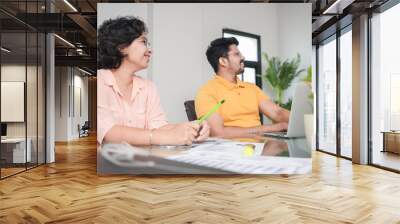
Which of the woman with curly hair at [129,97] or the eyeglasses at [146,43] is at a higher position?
the eyeglasses at [146,43]

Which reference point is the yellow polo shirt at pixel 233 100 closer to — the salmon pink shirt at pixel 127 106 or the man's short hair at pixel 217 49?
the man's short hair at pixel 217 49

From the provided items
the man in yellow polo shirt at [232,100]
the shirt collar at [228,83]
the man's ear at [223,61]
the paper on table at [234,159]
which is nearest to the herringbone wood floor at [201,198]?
the paper on table at [234,159]

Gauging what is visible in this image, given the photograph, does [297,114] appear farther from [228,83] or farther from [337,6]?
[337,6]

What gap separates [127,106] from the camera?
20.8ft

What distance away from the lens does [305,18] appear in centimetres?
662

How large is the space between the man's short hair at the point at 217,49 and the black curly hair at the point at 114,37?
1237 mm

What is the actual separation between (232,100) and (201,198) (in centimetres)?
211

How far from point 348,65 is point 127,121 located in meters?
5.28

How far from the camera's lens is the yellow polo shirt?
6.47m

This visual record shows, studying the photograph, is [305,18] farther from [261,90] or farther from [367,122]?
[367,122]

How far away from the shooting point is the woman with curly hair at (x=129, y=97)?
634 centimetres

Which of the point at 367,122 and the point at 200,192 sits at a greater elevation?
the point at 367,122

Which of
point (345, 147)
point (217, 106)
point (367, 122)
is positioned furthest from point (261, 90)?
point (345, 147)

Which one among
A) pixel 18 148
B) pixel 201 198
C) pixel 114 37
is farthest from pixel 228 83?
pixel 18 148
